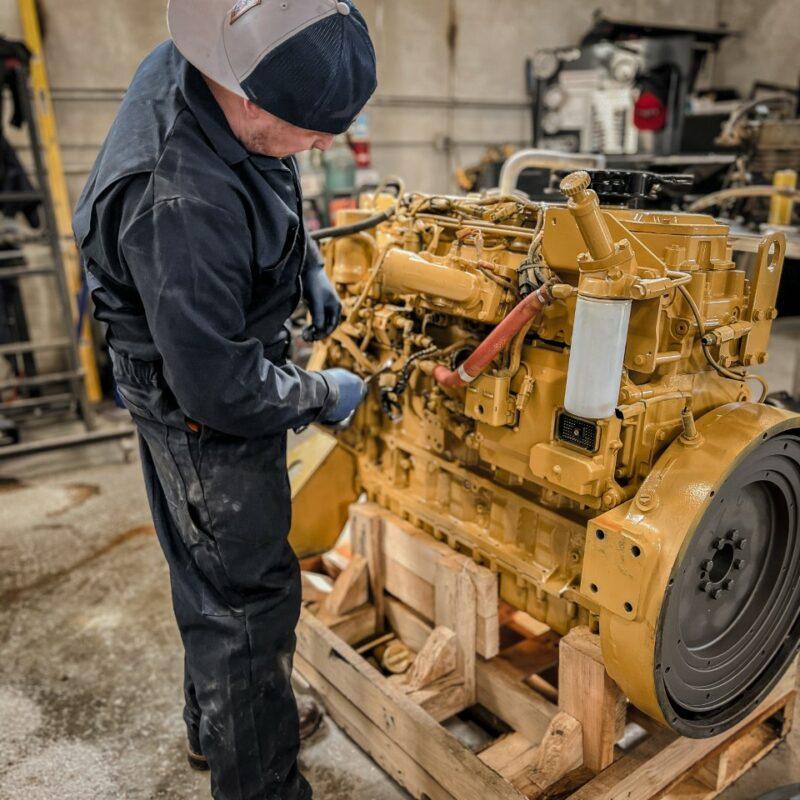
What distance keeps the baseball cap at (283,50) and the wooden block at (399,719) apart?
1.48 m

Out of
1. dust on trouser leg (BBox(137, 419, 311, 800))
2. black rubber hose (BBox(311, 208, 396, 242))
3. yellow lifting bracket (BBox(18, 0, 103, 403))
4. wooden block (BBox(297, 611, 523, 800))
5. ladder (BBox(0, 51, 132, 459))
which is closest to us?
dust on trouser leg (BBox(137, 419, 311, 800))

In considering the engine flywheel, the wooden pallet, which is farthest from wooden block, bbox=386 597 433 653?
the engine flywheel

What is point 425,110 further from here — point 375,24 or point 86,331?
point 86,331

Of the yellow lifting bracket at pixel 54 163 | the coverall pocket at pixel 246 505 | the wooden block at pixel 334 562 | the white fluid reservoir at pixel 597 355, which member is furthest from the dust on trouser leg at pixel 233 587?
the yellow lifting bracket at pixel 54 163

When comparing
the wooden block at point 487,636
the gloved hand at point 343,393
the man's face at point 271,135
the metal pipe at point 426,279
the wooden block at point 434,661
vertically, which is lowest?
the wooden block at point 434,661

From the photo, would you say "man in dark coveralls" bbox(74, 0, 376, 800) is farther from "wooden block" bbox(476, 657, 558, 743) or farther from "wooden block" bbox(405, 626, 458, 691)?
"wooden block" bbox(476, 657, 558, 743)

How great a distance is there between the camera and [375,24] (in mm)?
6980

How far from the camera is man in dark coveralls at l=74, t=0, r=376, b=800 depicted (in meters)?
1.25

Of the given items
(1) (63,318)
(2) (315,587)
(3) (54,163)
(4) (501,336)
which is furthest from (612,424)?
(3) (54,163)

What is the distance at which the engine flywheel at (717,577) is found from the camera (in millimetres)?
1465

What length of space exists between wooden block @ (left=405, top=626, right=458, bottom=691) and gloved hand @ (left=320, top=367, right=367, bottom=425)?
2.54 feet

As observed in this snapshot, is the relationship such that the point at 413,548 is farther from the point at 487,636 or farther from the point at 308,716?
the point at 308,716

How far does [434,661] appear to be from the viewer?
2043 mm

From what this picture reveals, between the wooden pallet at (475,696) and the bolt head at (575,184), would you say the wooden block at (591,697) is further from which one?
the bolt head at (575,184)
